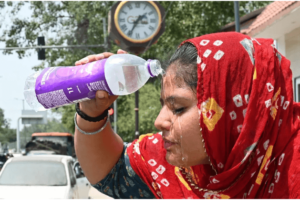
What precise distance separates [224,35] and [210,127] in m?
0.36

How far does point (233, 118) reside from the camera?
1.60 m

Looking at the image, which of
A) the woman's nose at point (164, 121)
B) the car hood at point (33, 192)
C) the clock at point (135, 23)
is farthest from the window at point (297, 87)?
the woman's nose at point (164, 121)

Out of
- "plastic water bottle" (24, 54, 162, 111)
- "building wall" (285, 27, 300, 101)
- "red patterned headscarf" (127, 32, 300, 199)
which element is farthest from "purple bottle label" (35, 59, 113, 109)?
"building wall" (285, 27, 300, 101)

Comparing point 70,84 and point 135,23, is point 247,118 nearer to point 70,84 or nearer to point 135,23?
point 70,84

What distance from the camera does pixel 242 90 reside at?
5.27 ft

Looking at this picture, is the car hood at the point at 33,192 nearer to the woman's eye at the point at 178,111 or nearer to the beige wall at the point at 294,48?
the beige wall at the point at 294,48

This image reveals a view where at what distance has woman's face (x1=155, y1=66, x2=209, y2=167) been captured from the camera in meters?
1.64

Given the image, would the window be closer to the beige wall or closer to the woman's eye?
the beige wall

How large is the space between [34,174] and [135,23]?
14.9 ft

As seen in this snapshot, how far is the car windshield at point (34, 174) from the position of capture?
7619mm

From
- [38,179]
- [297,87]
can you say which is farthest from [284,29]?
[38,179]

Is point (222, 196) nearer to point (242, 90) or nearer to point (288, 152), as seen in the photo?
point (288, 152)

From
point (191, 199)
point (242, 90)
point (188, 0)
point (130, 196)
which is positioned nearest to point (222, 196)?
point (191, 199)

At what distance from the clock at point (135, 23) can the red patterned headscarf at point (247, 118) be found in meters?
8.94
